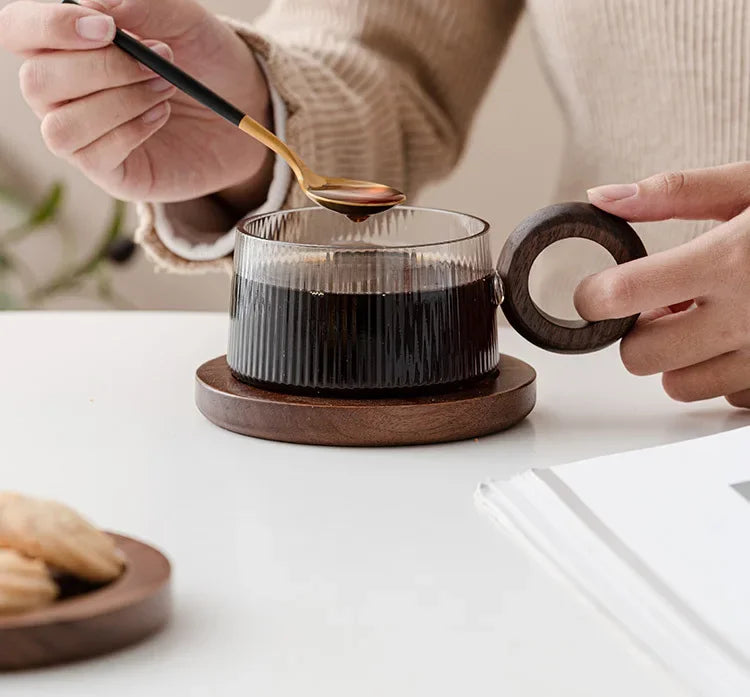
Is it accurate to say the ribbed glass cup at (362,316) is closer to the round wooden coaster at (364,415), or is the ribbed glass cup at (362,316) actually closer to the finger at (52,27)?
the round wooden coaster at (364,415)

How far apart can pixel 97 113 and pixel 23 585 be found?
50 centimetres

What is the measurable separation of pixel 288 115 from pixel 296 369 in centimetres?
46

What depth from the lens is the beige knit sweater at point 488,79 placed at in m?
1.02

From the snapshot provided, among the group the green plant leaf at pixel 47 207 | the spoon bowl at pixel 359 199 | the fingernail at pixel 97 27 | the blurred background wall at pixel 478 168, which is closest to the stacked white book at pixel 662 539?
the spoon bowl at pixel 359 199

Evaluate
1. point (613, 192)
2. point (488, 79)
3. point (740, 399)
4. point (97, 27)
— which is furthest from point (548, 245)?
point (488, 79)

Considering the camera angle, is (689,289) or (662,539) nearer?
(662,539)

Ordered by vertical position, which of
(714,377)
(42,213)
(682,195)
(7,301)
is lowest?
(7,301)

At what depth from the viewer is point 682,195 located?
67 centimetres

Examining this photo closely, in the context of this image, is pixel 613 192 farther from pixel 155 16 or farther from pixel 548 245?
pixel 155 16

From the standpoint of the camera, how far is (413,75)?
121cm

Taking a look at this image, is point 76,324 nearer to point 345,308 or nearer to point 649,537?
point 345,308

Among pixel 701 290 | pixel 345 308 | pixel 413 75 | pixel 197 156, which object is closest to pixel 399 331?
pixel 345 308

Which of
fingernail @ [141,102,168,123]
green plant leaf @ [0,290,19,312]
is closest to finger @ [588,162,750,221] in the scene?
fingernail @ [141,102,168,123]

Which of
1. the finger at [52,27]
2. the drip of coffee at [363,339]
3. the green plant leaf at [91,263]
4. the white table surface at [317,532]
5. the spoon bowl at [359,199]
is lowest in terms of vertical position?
the green plant leaf at [91,263]
